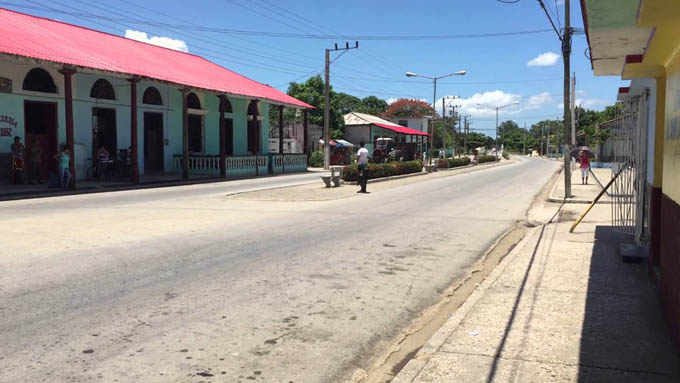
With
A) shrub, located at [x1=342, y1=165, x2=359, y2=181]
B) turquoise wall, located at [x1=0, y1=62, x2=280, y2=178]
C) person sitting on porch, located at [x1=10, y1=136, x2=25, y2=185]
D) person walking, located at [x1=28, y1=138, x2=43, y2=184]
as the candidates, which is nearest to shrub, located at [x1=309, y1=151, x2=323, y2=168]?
turquoise wall, located at [x1=0, y1=62, x2=280, y2=178]

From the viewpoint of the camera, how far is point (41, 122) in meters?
21.8

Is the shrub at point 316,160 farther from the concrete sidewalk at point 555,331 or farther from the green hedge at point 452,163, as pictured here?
the concrete sidewalk at point 555,331

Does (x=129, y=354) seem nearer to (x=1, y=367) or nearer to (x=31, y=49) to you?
(x=1, y=367)

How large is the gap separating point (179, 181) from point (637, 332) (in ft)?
69.5

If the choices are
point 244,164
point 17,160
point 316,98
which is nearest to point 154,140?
point 244,164

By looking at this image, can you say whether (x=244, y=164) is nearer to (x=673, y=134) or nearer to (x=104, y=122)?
(x=104, y=122)

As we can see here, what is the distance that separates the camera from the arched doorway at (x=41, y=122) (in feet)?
67.5

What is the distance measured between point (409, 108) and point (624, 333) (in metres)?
94.7

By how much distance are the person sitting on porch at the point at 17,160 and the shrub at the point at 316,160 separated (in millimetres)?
26641

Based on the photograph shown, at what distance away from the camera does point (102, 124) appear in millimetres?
24594

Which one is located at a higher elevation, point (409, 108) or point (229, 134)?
point (409, 108)

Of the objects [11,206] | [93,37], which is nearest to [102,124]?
[93,37]

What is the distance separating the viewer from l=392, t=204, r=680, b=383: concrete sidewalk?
13.5 ft

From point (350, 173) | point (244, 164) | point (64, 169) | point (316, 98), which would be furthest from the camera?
point (316, 98)
